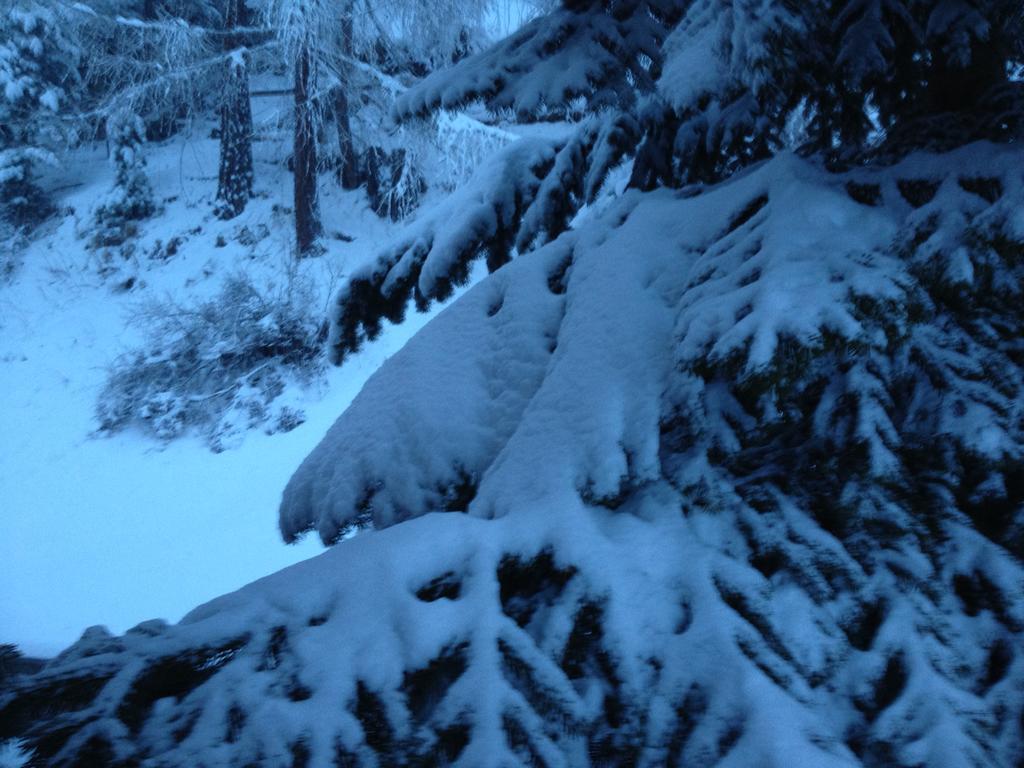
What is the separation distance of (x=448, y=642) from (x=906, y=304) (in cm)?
83

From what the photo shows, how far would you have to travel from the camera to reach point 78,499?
727cm

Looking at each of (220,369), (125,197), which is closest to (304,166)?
(220,369)

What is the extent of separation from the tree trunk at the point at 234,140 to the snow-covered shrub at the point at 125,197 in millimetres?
1500

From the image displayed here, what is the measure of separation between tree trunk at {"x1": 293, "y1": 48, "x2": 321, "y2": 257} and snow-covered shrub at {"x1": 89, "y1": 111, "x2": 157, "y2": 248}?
4197 millimetres

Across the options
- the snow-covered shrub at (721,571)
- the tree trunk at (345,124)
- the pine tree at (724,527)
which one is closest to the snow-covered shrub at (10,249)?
the tree trunk at (345,124)

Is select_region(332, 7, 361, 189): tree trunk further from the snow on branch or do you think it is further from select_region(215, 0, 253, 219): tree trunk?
the snow on branch

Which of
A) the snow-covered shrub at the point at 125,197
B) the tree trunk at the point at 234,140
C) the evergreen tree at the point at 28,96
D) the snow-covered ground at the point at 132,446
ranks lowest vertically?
the snow-covered ground at the point at 132,446

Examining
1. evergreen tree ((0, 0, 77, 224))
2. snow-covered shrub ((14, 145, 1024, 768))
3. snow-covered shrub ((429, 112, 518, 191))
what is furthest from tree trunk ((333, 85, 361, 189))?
snow-covered shrub ((14, 145, 1024, 768))

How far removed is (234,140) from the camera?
11.1m

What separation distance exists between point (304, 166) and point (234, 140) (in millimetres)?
2425

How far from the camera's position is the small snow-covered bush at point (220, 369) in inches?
306

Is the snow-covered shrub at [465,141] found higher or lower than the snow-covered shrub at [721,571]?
higher

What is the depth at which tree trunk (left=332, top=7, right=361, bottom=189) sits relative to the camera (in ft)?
27.0

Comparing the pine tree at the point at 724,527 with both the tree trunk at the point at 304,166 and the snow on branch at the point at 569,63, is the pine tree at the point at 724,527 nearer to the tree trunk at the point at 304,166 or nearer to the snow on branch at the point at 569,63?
the snow on branch at the point at 569,63
